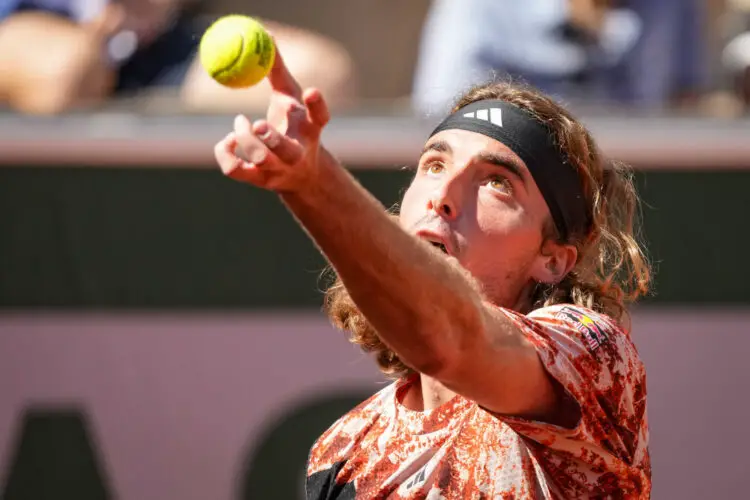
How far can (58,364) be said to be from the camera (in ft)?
14.2

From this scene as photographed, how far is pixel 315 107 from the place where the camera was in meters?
1.59

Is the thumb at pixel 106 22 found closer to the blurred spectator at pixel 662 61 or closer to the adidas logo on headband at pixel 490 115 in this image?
the blurred spectator at pixel 662 61

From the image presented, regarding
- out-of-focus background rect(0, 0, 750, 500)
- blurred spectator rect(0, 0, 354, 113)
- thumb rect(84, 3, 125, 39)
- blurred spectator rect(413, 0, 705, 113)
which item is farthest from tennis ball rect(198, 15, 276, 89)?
thumb rect(84, 3, 125, 39)

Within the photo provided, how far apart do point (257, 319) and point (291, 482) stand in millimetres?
619

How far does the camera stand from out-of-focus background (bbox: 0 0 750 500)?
170 inches

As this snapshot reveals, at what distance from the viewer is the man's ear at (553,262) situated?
2.33 m

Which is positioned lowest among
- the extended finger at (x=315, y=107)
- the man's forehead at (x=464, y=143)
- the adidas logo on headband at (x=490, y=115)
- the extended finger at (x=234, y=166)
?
the man's forehead at (x=464, y=143)

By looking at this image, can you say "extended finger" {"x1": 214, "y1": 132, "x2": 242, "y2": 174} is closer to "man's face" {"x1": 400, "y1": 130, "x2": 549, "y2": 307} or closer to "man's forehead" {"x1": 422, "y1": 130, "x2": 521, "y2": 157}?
"man's face" {"x1": 400, "y1": 130, "x2": 549, "y2": 307}

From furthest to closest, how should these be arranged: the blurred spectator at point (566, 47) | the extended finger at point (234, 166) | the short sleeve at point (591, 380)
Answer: the blurred spectator at point (566, 47) → the short sleeve at point (591, 380) → the extended finger at point (234, 166)

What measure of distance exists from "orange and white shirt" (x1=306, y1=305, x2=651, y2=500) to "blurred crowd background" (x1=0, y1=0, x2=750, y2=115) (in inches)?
89.6

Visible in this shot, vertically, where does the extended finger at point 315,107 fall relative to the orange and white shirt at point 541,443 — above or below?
above

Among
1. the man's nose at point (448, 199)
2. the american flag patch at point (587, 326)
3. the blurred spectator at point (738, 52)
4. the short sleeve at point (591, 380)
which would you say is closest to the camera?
the short sleeve at point (591, 380)

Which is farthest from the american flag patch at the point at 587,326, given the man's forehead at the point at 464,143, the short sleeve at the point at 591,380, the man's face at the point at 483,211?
the man's forehead at the point at 464,143

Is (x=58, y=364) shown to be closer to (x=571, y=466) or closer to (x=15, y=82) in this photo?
(x=15, y=82)
